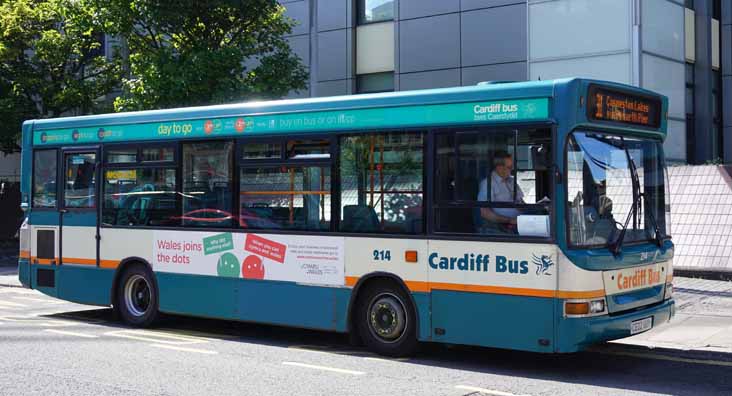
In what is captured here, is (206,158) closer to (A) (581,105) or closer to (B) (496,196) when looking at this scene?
(B) (496,196)

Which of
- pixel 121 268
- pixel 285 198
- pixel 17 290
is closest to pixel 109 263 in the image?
pixel 121 268

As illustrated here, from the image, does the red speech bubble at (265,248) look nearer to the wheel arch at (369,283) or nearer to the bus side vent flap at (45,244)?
the wheel arch at (369,283)

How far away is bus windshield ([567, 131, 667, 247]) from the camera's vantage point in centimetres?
824

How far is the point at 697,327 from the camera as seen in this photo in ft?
36.1

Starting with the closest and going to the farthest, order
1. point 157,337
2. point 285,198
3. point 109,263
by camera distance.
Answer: point 285,198, point 157,337, point 109,263

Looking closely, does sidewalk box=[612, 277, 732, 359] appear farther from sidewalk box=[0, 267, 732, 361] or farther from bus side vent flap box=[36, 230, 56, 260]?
bus side vent flap box=[36, 230, 56, 260]

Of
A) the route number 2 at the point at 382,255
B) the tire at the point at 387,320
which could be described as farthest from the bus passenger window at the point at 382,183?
the tire at the point at 387,320

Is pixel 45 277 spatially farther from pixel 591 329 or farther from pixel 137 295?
pixel 591 329

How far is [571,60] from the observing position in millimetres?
21000

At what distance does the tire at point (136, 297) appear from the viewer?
38.7ft

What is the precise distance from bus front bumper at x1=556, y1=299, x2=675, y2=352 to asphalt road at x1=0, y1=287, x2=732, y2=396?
0.37 meters

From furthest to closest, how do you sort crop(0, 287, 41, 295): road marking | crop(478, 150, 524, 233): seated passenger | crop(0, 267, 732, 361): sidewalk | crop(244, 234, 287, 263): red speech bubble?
1. crop(0, 287, 41, 295): road marking
2. crop(244, 234, 287, 263): red speech bubble
3. crop(0, 267, 732, 361): sidewalk
4. crop(478, 150, 524, 233): seated passenger

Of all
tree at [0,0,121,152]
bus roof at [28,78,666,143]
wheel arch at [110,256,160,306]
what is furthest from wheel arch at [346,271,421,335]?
tree at [0,0,121,152]

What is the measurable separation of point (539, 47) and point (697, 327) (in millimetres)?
11733
